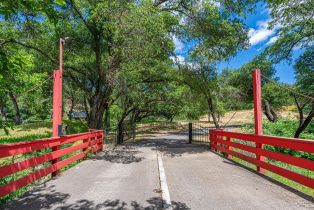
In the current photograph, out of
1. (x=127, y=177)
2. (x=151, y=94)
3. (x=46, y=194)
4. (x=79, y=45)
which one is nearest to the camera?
(x=46, y=194)

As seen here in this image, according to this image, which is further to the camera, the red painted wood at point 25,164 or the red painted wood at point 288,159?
the red painted wood at point 288,159

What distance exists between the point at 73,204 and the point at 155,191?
5.76 ft

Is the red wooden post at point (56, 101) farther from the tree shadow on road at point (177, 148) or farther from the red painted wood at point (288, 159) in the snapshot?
the red painted wood at point (288, 159)

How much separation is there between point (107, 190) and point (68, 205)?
1257 mm

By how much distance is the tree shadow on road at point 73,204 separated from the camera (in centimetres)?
515

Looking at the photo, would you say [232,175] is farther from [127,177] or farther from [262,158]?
[127,177]

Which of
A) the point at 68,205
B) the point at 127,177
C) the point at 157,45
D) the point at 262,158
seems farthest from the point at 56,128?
the point at 157,45

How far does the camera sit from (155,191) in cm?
626

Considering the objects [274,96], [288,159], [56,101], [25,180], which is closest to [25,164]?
[25,180]

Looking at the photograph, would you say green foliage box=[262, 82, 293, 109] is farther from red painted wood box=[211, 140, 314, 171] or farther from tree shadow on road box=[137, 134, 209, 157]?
red painted wood box=[211, 140, 314, 171]

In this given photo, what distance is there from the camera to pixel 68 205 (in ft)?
17.3

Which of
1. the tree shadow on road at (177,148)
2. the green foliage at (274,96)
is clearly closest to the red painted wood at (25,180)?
the tree shadow on road at (177,148)

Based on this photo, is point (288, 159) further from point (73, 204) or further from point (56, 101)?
point (56, 101)

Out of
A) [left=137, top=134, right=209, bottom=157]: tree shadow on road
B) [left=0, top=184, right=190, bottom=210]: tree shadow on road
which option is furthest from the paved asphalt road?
[left=137, top=134, right=209, bottom=157]: tree shadow on road
